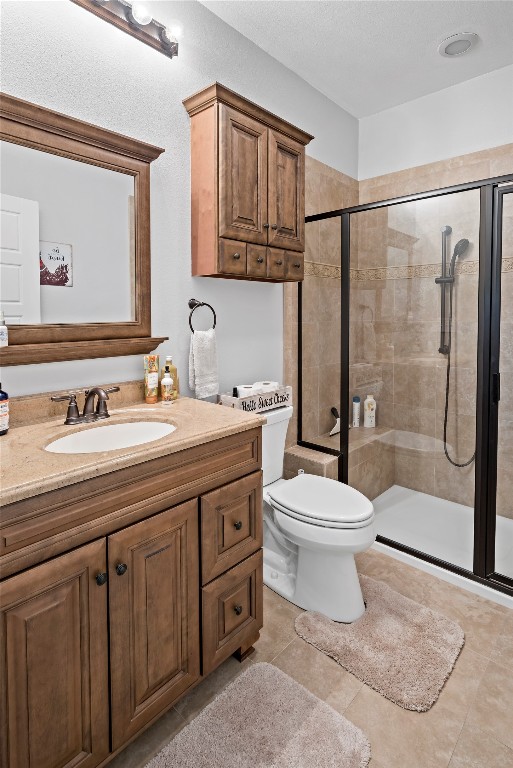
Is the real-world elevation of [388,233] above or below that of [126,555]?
above

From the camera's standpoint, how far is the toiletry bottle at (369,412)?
2.68m

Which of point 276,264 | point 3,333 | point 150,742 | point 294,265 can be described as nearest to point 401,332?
point 294,265

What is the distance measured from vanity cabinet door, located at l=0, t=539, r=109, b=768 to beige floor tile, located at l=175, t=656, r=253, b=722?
13.7 inches

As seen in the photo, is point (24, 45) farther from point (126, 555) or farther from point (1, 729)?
point (1, 729)

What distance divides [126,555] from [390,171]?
117 inches

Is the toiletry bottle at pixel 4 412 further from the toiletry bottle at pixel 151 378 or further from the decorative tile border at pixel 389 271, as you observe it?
the decorative tile border at pixel 389 271

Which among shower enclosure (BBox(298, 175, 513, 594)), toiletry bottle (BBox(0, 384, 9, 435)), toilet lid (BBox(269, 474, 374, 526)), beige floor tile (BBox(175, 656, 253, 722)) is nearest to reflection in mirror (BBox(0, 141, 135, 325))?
toiletry bottle (BBox(0, 384, 9, 435))

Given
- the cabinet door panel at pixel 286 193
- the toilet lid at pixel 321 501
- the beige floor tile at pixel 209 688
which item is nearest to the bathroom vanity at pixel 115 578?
the beige floor tile at pixel 209 688

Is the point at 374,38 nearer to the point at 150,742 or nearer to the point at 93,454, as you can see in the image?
the point at 93,454

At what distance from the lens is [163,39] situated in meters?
1.79

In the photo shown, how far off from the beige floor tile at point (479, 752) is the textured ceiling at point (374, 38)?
2.95m

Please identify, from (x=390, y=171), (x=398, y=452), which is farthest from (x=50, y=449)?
(x=390, y=171)

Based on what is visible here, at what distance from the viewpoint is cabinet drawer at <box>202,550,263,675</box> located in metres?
1.42

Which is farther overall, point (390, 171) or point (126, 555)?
point (390, 171)
